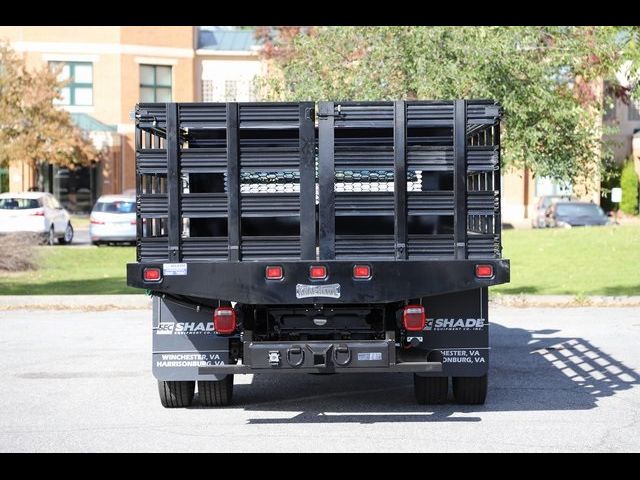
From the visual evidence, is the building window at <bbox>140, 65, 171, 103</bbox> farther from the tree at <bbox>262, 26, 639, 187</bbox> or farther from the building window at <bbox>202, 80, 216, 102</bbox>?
the tree at <bbox>262, 26, 639, 187</bbox>

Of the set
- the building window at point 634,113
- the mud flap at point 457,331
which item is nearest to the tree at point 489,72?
the mud flap at point 457,331

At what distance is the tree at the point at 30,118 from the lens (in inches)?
1789

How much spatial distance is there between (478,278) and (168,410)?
2784 millimetres

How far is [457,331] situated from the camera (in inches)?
376

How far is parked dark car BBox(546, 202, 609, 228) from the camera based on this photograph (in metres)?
42.1

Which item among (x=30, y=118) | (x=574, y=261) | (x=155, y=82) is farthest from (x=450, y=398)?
(x=155, y=82)

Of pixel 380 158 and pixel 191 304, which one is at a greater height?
pixel 380 158

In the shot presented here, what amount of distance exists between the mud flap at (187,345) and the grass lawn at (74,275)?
1076 cm

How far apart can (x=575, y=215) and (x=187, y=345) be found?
34374mm

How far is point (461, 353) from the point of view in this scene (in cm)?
955

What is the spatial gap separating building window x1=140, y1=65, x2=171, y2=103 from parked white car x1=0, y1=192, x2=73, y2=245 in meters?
19.9

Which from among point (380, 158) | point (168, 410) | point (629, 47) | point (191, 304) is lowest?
point (168, 410)

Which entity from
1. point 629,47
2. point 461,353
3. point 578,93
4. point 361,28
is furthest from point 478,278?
point 578,93

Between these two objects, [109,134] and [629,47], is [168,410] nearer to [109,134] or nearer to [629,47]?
[629,47]
